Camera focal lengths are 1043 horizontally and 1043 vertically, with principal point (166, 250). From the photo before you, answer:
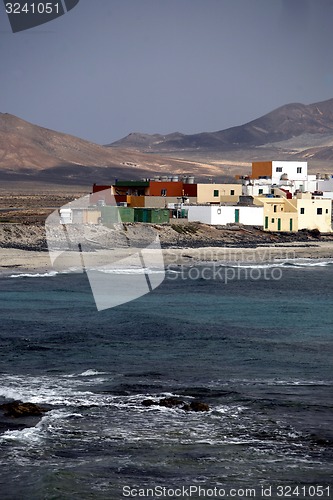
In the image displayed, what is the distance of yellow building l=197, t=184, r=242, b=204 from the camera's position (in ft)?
212

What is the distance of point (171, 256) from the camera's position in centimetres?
4838

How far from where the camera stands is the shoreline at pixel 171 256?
144 feet

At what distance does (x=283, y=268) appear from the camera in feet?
153

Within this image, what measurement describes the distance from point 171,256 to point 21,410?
30.2m

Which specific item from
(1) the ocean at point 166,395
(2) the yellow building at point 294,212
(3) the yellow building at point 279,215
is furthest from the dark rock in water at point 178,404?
(3) the yellow building at point 279,215

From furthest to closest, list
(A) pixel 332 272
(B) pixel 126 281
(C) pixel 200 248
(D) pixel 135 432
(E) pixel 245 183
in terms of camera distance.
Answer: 1. (E) pixel 245 183
2. (C) pixel 200 248
3. (A) pixel 332 272
4. (B) pixel 126 281
5. (D) pixel 135 432

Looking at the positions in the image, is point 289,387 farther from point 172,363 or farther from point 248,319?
point 248,319

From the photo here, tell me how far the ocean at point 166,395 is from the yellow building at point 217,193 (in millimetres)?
29822

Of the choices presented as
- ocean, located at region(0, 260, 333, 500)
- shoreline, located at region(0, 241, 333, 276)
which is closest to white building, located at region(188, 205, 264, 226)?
shoreline, located at region(0, 241, 333, 276)

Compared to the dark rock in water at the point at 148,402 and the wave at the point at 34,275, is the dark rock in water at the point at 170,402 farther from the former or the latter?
the wave at the point at 34,275

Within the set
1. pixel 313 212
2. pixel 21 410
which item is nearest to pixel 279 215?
pixel 313 212

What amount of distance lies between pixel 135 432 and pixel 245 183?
52.0 m

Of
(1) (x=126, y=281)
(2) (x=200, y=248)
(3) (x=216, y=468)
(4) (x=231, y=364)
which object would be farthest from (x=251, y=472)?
(2) (x=200, y=248)

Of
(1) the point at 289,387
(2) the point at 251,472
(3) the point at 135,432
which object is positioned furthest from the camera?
(1) the point at 289,387
